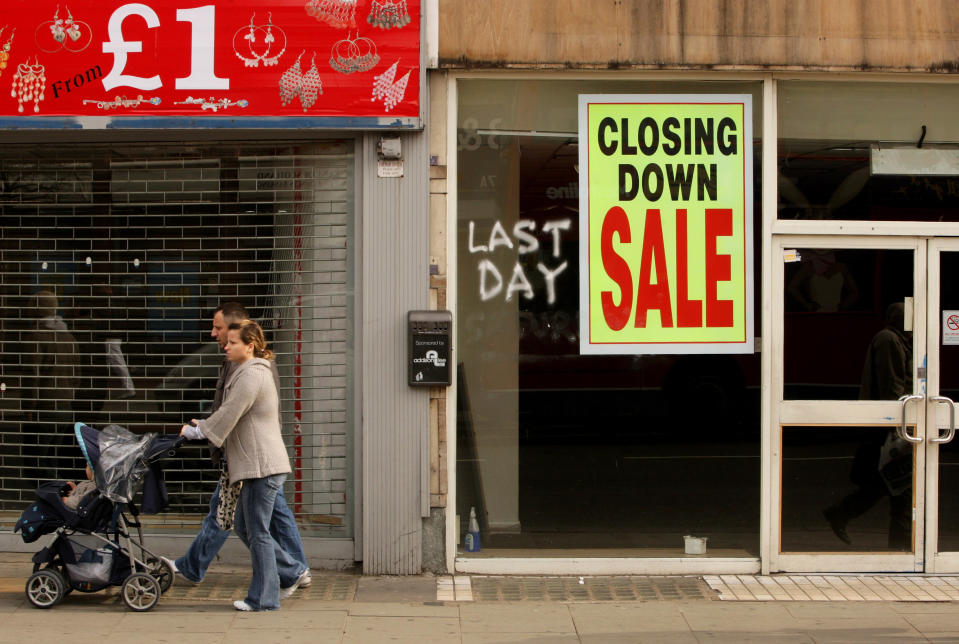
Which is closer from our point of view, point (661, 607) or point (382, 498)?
point (661, 607)

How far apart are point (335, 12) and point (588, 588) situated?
163 inches

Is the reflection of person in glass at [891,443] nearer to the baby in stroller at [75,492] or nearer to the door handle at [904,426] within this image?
the door handle at [904,426]

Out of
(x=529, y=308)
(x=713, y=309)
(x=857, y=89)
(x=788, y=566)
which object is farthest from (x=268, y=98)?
(x=788, y=566)

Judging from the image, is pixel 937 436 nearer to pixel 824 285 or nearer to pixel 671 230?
pixel 824 285

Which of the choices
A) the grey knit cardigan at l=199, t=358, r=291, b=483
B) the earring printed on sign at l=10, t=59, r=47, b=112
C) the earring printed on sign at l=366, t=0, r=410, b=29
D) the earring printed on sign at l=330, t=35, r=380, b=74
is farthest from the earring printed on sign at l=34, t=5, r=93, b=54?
the grey knit cardigan at l=199, t=358, r=291, b=483

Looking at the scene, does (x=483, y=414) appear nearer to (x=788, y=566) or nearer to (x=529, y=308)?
(x=529, y=308)

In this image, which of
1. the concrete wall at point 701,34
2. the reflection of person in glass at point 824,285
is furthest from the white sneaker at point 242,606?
the reflection of person in glass at point 824,285

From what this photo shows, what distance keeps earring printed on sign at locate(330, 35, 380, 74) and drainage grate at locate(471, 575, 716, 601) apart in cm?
348

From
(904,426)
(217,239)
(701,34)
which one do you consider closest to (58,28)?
(217,239)

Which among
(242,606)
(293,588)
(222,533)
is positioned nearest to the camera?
(242,606)

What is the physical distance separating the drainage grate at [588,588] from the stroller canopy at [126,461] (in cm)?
209

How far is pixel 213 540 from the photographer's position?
21.3 feet

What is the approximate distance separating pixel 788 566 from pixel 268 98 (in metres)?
4.71

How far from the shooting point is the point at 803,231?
7.28 metres
